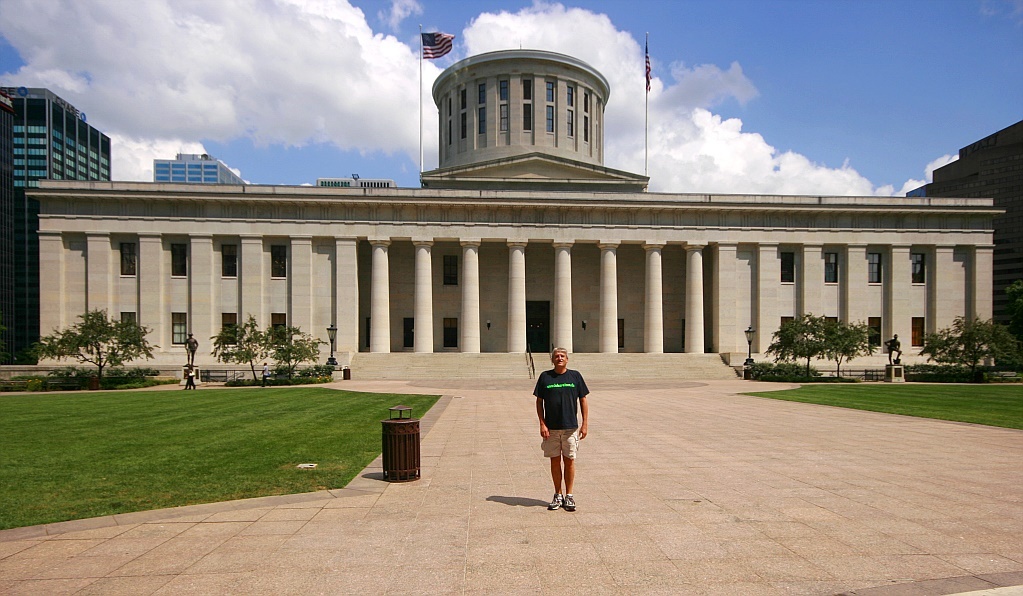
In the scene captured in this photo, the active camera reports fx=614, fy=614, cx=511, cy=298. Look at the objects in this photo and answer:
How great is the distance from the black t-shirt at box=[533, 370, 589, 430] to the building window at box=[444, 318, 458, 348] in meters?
46.6

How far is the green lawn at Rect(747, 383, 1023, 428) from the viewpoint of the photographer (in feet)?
65.6

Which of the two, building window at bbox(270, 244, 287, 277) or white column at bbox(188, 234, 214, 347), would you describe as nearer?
white column at bbox(188, 234, 214, 347)

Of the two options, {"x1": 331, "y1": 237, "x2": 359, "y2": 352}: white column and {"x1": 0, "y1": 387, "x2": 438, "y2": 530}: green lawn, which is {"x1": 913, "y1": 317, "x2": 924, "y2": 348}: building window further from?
{"x1": 0, "y1": 387, "x2": 438, "y2": 530}: green lawn

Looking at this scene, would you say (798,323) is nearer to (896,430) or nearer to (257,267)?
(896,430)

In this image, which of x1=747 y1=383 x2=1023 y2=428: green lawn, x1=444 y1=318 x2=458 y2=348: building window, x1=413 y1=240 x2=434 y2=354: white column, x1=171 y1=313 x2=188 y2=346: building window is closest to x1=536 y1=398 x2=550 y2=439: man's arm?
x1=747 y1=383 x2=1023 y2=428: green lawn

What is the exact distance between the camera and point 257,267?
49.4 m

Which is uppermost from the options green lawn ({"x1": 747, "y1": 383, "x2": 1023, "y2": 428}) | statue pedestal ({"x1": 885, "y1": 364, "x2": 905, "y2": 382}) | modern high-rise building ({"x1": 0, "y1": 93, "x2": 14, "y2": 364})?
modern high-rise building ({"x1": 0, "y1": 93, "x2": 14, "y2": 364})

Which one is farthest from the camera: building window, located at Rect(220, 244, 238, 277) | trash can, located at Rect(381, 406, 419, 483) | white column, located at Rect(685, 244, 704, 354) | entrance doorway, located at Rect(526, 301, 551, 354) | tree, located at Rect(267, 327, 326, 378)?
entrance doorway, located at Rect(526, 301, 551, 354)

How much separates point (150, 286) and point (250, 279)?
24.9 ft

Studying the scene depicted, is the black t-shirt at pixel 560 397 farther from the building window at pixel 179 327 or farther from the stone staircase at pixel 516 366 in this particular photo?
the building window at pixel 179 327

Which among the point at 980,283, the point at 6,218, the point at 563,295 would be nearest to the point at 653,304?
the point at 563,295

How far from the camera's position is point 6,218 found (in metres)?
112

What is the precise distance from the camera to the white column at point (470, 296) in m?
50.0

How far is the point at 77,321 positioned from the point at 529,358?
1401 inches
